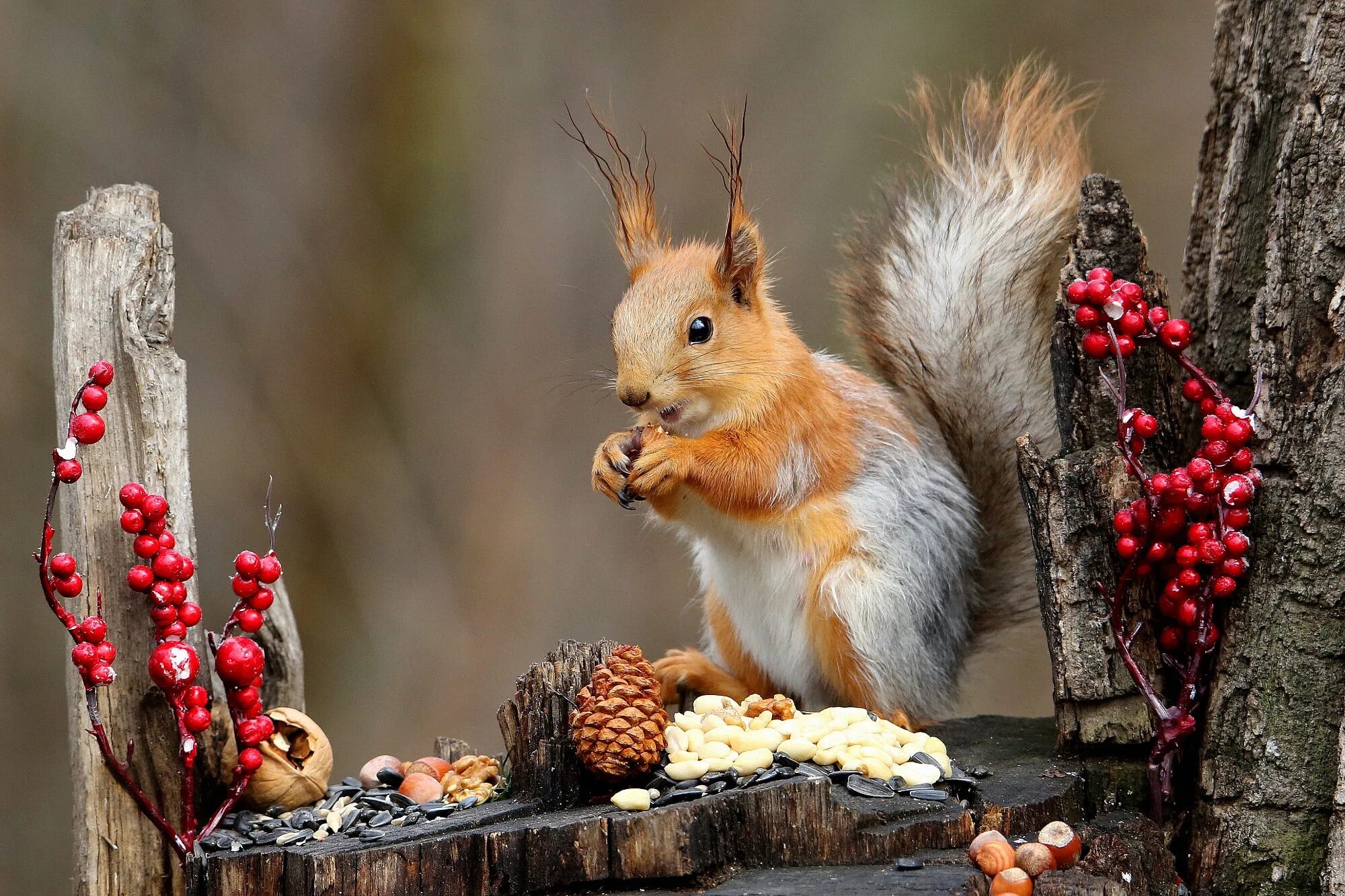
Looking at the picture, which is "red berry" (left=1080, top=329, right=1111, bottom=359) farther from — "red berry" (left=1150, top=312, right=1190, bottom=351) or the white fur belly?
the white fur belly

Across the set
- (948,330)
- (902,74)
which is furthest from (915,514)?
(902,74)

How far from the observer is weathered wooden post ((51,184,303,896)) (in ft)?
5.89

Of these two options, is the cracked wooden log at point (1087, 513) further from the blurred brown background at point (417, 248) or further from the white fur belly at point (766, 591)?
the blurred brown background at point (417, 248)

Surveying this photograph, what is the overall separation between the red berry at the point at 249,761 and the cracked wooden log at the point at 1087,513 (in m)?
1.10

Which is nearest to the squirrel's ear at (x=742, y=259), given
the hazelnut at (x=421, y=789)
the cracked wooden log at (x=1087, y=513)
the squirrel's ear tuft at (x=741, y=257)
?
the squirrel's ear tuft at (x=741, y=257)

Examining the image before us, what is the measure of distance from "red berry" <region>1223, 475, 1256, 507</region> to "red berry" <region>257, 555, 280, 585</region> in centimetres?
126

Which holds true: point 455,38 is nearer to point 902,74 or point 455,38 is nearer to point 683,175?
point 683,175

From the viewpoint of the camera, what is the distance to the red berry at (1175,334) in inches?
68.1

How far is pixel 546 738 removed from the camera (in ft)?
5.88

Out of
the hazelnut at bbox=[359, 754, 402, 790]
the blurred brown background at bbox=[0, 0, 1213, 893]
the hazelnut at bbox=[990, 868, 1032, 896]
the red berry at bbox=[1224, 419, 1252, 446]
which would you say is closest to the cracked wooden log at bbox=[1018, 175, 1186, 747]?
the red berry at bbox=[1224, 419, 1252, 446]

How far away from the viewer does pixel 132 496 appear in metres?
1.74

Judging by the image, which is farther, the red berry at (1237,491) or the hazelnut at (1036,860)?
the red berry at (1237,491)

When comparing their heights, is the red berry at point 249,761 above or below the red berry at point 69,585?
below

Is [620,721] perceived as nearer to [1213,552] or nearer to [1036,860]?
[1036,860]
